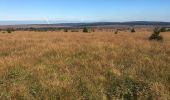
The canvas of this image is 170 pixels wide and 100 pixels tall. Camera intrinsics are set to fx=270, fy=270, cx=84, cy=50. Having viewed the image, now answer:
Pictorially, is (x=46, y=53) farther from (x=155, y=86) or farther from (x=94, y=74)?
(x=155, y=86)

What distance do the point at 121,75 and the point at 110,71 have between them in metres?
0.36

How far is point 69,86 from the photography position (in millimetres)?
5457

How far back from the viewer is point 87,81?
5.89m

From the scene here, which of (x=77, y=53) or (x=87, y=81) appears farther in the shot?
(x=77, y=53)

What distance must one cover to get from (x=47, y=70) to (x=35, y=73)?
45 cm

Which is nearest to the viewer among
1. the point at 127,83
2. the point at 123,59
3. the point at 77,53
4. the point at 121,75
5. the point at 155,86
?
the point at 155,86

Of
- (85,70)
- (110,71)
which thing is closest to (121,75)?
(110,71)

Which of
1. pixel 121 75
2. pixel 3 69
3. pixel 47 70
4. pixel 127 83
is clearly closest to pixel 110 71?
pixel 121 75

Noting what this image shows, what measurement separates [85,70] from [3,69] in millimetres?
2205

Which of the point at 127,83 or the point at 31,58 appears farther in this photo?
the point at 31,58

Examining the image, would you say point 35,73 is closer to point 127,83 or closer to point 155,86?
point 127,83

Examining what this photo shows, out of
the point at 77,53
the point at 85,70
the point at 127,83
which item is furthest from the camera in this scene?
the point at 77,53

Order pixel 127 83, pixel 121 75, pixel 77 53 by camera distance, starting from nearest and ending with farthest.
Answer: pixel 127 83, pixel 121 75, pixel 77 53

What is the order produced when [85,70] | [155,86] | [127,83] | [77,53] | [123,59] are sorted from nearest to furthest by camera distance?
1. [155,86]
2. [127,83]
3. [85,70]
4. [123,59]
5. [77,53]
